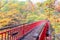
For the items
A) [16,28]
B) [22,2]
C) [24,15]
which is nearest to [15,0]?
[22,2]

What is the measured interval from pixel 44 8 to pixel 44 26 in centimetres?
24

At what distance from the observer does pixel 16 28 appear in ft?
6.86

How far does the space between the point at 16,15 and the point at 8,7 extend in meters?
0.15

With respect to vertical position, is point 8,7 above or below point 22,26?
above

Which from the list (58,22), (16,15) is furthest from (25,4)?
(58,22)

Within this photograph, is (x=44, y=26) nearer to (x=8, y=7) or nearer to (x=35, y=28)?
(x=35, y=28)

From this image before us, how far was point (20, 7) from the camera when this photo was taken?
2156 mm

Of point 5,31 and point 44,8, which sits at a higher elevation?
point 44,8

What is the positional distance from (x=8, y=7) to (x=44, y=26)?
0.53 m

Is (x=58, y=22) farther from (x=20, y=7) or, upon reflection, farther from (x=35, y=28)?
(x=20, y=7)

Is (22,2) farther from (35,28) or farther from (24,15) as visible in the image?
(35,28)

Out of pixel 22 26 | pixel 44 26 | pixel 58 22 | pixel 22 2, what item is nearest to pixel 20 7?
pixel 22 2

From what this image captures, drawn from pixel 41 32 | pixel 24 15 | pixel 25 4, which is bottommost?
pixel 41 32

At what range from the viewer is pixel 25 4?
2160 mm
